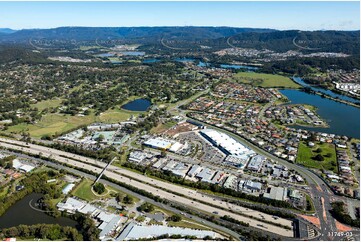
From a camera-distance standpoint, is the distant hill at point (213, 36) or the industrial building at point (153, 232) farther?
the distant hill at point (213, 36)

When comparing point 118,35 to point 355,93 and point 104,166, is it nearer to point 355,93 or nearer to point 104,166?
point 355,93

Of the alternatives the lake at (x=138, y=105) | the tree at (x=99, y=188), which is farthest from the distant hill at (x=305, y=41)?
the tree at (x=99, y=188)

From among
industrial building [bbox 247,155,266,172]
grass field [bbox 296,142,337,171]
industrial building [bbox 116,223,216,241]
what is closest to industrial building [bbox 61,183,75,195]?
industrial building [bbox 116,223,216,241]

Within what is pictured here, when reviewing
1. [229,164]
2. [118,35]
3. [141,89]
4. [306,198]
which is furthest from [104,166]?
[118,35]

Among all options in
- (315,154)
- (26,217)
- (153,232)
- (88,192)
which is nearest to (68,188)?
(88,192)

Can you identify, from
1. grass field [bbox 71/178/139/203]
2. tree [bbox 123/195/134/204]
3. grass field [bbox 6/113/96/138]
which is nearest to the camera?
tree [bbox 123/195/134/204]

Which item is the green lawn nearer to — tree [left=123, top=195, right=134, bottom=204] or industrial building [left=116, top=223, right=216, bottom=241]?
industrial building [left=116, top=223, right=216, bottom=241]

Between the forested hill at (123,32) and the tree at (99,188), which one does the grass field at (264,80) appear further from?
the forested hill at (123,32)
